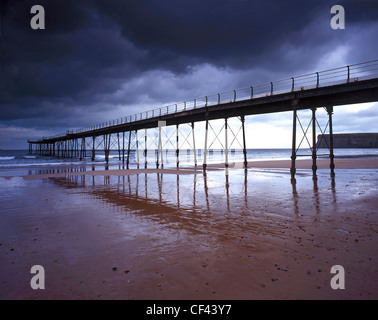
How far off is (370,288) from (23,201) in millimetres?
10863

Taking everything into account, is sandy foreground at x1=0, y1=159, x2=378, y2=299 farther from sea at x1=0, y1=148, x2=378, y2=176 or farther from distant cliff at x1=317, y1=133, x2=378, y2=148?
distant cliff at x1=317, y1=133, x2=378, y2=148

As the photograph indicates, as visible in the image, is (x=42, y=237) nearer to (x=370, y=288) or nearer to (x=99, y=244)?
(x=99, y=244)

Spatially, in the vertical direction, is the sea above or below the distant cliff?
below

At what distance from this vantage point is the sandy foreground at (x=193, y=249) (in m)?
3.03

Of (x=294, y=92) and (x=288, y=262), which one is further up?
(x=294, y=92)

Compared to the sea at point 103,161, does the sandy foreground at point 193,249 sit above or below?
below

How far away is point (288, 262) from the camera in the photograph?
3.67 m

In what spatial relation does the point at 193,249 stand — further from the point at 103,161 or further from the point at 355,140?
the point at 355,140

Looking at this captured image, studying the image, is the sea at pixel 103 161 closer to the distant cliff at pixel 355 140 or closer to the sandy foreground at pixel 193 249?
the sandy foreground at pixel 193 249

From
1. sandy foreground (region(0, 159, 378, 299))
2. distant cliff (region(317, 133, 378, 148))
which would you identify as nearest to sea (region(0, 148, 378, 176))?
sandy foreground (region(0, 159, 378, 299))

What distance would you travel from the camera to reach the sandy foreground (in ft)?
9.93

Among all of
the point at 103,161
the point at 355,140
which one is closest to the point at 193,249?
the point at 103,161

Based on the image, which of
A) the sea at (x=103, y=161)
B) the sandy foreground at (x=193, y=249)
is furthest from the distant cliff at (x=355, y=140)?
the sandy foreground at (x=193, y=249)
